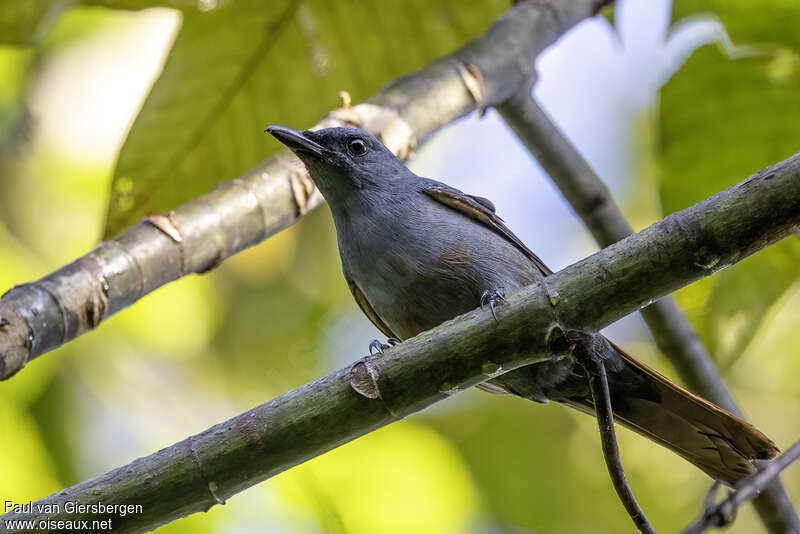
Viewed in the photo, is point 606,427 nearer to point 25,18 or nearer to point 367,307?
point 367,307

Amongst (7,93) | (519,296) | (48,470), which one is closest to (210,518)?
(48,470)

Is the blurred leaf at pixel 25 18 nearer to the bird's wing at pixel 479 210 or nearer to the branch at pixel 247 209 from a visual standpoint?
the branch at pixel 247 209

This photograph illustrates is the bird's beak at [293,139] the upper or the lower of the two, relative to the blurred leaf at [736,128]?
upper

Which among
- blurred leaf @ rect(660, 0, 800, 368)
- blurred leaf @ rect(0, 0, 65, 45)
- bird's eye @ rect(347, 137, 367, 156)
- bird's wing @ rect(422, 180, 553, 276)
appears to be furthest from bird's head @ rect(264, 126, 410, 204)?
blurred leaf @ rect(660, 0, 800, 368)

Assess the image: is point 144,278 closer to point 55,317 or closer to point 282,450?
point 55,317

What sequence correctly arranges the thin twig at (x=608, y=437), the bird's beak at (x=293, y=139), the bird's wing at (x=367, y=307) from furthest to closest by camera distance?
1. the bird's wing at (x=367, y=307)
2. the bird's beak at (x=293, y=139)
3. the thin twig at (x=608, y=437)

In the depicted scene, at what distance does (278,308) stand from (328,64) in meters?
2.82

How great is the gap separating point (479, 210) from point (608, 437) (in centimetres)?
174

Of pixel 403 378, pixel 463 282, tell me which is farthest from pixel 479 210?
pixel 403 378

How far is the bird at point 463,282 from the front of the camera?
127 inches

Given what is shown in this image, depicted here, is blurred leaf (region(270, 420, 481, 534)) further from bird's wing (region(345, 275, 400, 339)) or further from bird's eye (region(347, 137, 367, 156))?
bird's eye (region(347, 137, 367, 156))

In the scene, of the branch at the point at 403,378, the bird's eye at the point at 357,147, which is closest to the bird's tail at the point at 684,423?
the branch at the point at 403,378

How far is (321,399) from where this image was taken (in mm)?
2344

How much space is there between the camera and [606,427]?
228cm
